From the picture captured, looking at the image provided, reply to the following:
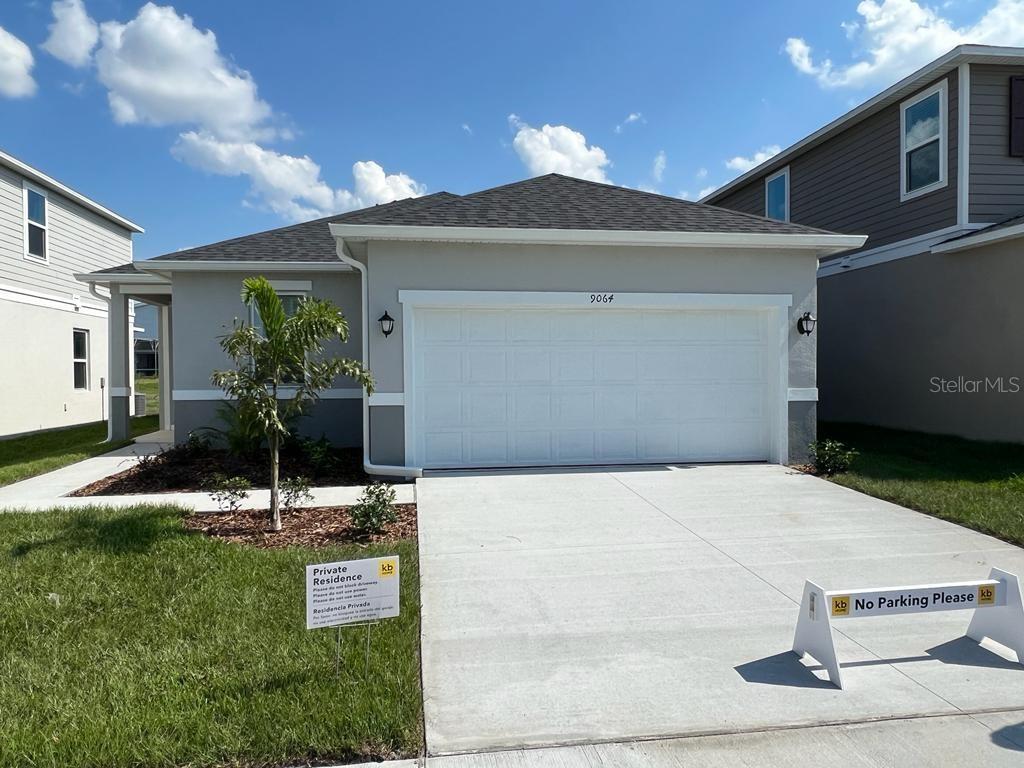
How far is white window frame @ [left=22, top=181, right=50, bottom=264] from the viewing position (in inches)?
573

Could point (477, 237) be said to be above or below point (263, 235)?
below

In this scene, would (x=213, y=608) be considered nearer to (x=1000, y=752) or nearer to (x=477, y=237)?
(x=1000, y=752)

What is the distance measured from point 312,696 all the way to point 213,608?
4.91ft

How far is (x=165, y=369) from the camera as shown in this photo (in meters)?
14.0

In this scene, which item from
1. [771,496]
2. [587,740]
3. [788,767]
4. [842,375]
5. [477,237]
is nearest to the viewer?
[788,767]

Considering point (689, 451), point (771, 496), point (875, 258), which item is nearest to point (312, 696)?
point (771, 496)

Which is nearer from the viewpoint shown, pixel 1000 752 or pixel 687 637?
pixel 1000 752

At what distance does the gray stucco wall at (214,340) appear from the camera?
A: 35.7ft

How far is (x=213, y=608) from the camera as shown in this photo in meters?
4.28

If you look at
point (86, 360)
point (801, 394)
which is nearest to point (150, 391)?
point (86, 360)

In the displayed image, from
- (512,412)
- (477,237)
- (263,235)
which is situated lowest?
(512,412)

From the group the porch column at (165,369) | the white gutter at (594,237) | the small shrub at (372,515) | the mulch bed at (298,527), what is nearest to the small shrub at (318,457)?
the mulch bed at (298,527)

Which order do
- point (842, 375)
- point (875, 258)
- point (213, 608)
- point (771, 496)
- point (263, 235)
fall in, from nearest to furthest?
point (213, 608) → point (771, 496) → point (263, 235) → point (875, 258) → point (842, 375)

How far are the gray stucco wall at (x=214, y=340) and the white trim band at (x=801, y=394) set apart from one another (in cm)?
684
